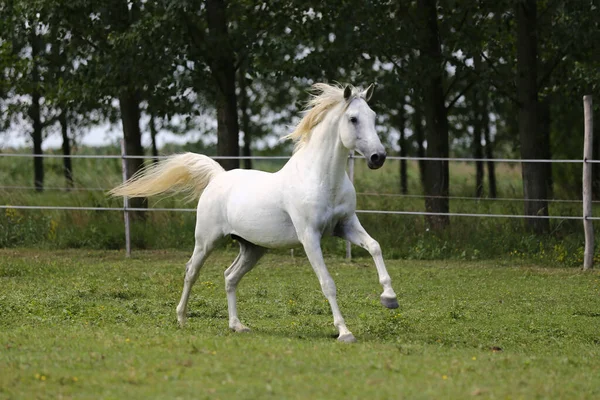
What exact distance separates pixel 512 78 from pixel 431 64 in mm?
1978

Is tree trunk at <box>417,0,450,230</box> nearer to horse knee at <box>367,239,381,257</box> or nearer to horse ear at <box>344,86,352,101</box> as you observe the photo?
horse ear at <box>344,86,352,101</box>

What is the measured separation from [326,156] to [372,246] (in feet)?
2.90

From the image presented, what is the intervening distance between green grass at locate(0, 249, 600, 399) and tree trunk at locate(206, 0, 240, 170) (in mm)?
3322

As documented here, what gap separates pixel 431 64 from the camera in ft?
52.8

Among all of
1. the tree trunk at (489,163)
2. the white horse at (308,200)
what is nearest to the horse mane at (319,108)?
the white horse at (308,200)

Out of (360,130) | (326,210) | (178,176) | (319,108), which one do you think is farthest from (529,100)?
(326,210)

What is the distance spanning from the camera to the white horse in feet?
25.1

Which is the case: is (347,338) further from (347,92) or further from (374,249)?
(347,92)

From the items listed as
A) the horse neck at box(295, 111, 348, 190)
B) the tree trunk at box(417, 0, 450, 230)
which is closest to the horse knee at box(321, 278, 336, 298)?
the horse neck at box(295, 111, 348, 190)

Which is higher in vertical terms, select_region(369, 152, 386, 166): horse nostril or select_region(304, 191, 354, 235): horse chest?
select_region(369, 152, 386, 166): horse nostril

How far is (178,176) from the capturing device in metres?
9.29

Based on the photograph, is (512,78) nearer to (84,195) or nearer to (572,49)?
(572,49)

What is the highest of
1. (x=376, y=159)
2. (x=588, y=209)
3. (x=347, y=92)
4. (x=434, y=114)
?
(x=434, y=114)

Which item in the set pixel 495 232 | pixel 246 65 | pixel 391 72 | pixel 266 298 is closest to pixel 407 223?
pixel 495 232
